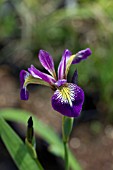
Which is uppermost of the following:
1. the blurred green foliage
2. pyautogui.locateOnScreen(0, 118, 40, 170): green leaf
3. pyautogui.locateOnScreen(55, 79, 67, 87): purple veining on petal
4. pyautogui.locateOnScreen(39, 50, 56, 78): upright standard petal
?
the blurred green foliage

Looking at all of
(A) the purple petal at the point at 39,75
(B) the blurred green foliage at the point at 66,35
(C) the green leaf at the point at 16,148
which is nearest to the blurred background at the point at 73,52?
(B) the blurred green foliage at the point at 66,35

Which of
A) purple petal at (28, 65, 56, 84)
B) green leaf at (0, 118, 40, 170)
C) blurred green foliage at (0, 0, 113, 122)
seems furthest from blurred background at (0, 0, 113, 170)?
purple petal at (28, 65, 56, 84)

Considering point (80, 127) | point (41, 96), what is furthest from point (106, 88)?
point (41, 96)

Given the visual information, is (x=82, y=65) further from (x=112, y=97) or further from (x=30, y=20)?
(x=30, y=20)

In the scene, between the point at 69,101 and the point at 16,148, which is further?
the point at 16,148

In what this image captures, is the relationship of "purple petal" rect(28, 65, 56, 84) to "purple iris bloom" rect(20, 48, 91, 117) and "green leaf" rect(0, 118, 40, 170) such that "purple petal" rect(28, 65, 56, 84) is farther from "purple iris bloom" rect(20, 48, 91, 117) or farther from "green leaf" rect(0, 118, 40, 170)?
"green leaf" rect(0, 118, 40, 170)

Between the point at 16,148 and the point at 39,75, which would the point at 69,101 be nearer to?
the point at 39,75

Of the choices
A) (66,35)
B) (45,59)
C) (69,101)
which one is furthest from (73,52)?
(69,101)
